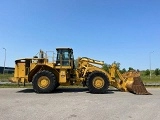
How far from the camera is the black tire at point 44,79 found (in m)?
17.4

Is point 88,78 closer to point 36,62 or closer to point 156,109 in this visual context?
point 36,62

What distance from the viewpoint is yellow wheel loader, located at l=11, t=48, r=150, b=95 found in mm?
17484

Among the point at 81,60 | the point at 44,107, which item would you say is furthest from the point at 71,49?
the point at 44,107

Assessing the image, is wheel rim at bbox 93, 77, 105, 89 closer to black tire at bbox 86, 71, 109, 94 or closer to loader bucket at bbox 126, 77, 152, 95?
black tire at bbox 86, 71, 109, 94

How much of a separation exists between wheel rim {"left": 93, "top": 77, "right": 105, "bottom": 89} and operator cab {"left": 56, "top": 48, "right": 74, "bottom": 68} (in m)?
2.08

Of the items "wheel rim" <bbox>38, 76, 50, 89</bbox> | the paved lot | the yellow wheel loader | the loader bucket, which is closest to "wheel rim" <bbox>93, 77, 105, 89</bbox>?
the yellow wheel loader

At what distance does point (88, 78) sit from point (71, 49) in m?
2.57

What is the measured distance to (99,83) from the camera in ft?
58.2

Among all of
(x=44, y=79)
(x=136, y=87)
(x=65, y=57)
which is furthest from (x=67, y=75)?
(x=136, y=87)

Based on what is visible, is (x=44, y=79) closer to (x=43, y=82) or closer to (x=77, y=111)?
(x=43, y=82)

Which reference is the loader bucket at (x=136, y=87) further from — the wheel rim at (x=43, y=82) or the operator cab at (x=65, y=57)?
the wheel rim at (x=43, y=82)

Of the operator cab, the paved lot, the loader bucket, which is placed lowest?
the paved lot

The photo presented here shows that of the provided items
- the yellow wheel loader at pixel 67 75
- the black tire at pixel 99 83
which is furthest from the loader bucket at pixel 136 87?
the black tire at pixel 99 83

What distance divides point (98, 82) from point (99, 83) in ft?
0.33
